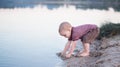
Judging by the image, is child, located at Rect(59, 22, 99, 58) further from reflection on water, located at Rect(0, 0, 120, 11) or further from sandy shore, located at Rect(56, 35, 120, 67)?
reflection on water, located at Rect(0, 0, 120, 11)

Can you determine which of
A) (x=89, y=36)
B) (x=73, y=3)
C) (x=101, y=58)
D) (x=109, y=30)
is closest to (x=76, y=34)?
(x=89, y=36)

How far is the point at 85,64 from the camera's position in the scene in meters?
10.6

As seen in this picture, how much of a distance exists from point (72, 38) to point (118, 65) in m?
2.16

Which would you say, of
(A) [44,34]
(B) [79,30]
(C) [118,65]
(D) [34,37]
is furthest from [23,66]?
(A) [44,34]

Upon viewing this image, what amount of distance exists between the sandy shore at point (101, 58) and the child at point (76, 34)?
0.26 meters

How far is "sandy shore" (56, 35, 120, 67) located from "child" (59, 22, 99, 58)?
0.84 ft

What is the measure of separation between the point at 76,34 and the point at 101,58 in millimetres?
953

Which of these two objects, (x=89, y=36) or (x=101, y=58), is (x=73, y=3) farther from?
(x=101, y=58)

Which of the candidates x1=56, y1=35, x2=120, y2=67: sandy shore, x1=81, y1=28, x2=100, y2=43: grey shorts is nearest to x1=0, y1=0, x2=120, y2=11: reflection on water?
x1=56, y1=35, x2=120, y2=67: sandy shore

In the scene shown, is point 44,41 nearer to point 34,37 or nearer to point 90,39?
point 34,37

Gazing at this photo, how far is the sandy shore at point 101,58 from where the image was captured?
998 cm

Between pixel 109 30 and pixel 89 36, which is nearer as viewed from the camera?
pixel 89 36

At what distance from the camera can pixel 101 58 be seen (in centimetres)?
1081

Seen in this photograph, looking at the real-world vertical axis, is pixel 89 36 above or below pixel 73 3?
below
